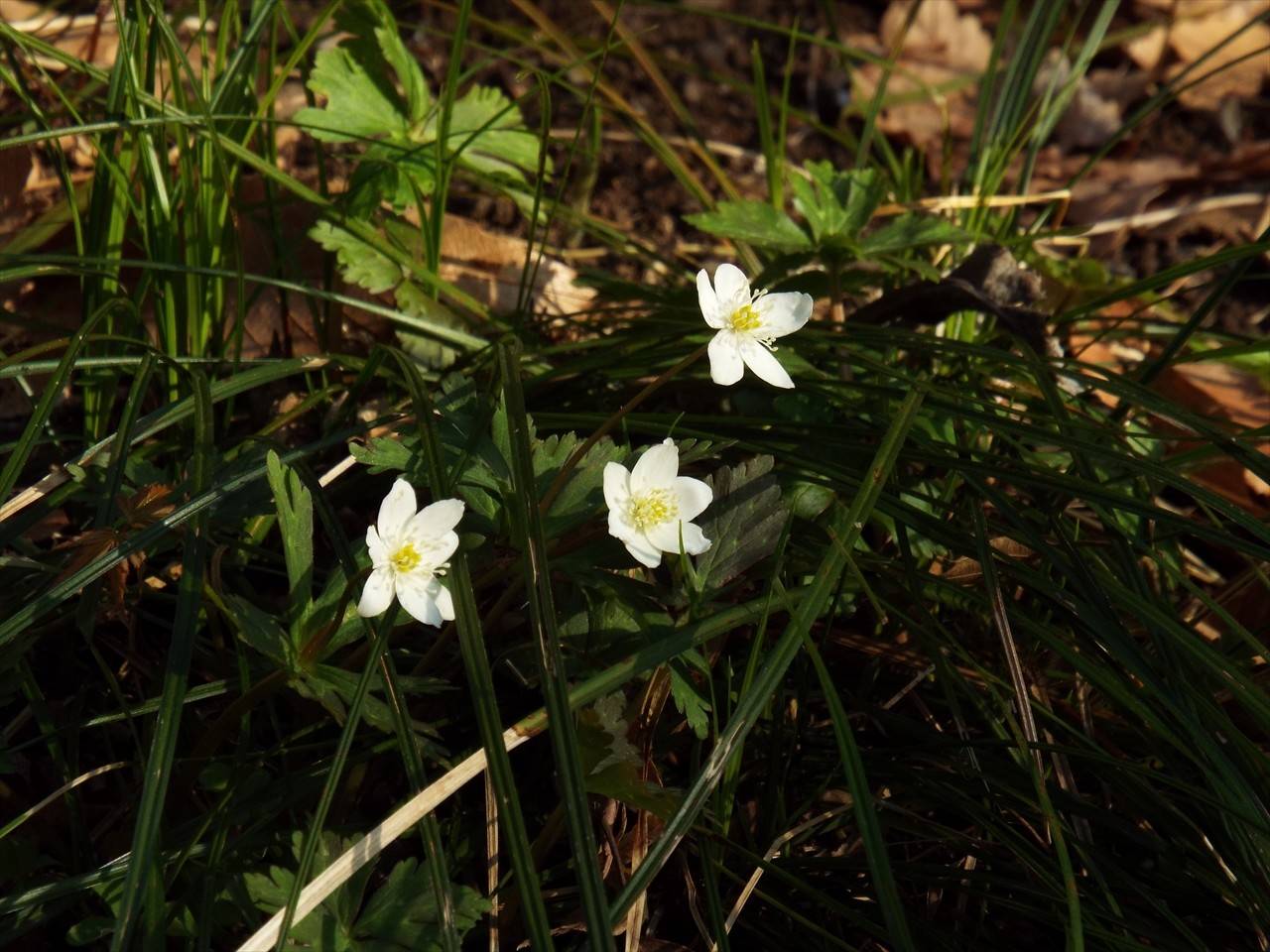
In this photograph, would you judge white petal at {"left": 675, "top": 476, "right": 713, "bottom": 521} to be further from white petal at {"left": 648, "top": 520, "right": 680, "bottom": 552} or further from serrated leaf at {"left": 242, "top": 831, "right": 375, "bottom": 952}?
serrated leaf at {"left": 242, "top": 831, "right": 375, "bottom": 952}

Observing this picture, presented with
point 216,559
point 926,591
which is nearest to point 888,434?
point 926,591

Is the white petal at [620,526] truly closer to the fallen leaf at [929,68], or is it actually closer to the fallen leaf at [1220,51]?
the fallen leaf at [929,68]

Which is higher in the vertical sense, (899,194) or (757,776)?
(899,194)

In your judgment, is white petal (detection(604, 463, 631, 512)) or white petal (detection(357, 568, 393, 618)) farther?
white petal (detection(604, 463, 631, 512))

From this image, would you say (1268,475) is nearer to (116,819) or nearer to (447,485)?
(447,485)

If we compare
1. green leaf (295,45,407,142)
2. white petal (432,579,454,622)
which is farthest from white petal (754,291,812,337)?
green leaf (295,45,407,142)

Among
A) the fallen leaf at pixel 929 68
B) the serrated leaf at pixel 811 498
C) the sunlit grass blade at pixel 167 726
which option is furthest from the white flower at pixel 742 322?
the fallen leaf at pixel 929 68
